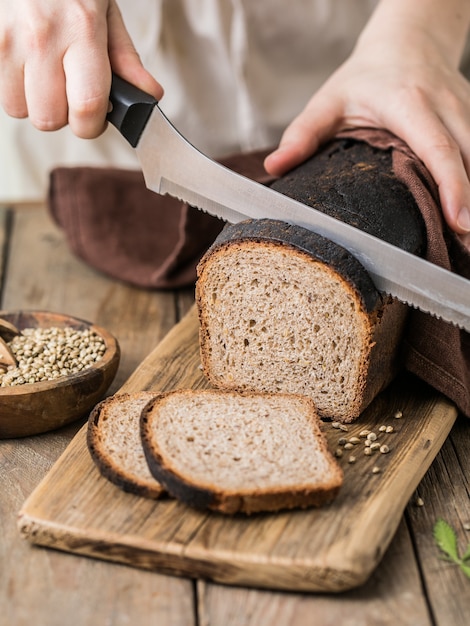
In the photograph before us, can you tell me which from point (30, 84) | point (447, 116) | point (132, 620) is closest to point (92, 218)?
point (30, 84)

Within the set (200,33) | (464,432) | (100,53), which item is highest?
(100,53)

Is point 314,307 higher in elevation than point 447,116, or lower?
lower

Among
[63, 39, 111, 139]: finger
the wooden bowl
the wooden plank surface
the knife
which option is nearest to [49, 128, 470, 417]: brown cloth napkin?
the wooden plank surface

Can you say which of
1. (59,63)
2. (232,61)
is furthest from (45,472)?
(232,61)

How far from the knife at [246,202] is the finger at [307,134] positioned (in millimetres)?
545

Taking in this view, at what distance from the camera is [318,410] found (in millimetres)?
2771

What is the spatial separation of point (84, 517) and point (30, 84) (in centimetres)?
135

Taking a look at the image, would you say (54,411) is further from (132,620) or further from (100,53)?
(100,53)

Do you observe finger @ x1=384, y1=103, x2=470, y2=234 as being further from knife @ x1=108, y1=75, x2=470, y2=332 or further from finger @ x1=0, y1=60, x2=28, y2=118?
finger @ x1=0, y1=60, x2=28, y2=118

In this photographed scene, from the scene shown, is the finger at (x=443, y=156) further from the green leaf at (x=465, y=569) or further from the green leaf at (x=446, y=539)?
the green leaf at (x=465, y=569)

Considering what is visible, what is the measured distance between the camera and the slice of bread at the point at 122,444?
230cm

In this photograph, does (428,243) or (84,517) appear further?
(428,243)

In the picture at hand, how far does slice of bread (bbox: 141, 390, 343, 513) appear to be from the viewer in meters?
2.20

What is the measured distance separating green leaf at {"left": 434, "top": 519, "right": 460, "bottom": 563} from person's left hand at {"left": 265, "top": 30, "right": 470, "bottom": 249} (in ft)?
3.31
